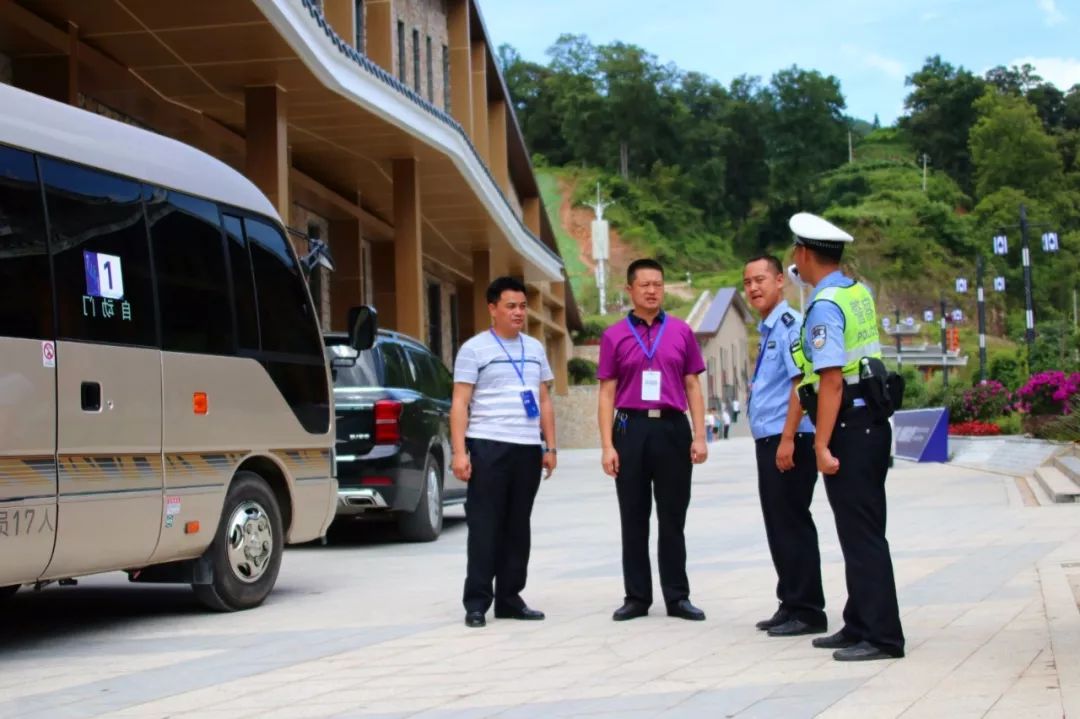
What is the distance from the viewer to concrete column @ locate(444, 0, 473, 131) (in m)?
35.7

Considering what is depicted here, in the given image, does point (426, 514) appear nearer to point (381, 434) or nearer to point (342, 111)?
point (381, 434)

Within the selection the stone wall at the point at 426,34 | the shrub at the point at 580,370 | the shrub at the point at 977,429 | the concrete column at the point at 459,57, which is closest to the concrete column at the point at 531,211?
the concrete column at the point at 459,57

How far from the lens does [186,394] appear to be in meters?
8.73

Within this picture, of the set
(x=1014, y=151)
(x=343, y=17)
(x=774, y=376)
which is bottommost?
(x=774, y=376)

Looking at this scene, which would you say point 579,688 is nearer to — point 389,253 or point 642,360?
point 642,360

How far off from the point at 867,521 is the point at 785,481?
1.07 m

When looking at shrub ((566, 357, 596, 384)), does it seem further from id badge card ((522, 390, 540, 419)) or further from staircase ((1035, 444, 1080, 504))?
id badge card ((522, 390, 540, 419))

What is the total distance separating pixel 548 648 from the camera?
7.60 meters

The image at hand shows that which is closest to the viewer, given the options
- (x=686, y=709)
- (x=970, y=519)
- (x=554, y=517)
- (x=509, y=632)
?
(x=686, y=709)

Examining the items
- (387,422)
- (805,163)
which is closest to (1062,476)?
(387,422)

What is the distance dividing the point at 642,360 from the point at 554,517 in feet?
32.8

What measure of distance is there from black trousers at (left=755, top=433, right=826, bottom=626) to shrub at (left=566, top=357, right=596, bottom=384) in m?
55.1

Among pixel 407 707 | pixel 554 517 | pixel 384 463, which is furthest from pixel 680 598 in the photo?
pixel 554 517

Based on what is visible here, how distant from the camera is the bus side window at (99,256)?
764cm
